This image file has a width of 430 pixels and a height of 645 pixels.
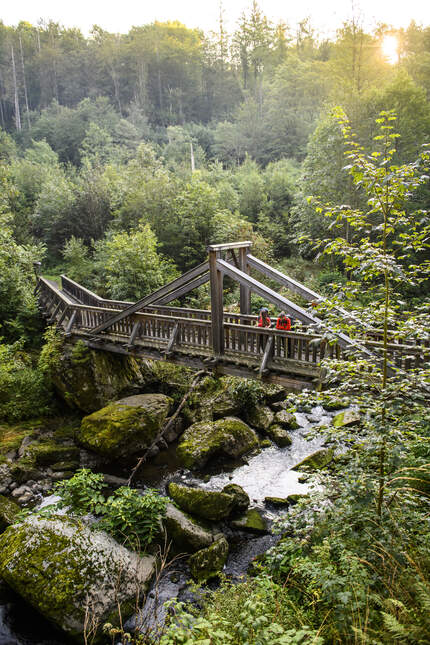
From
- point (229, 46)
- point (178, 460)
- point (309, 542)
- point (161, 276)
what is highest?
point (229, 46)

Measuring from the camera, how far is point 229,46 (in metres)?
55.7

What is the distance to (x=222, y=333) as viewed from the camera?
32.0ft

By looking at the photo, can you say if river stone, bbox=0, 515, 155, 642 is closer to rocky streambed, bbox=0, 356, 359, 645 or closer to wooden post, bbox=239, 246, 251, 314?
rocky streambed, bbox=0, 356, 359, 645

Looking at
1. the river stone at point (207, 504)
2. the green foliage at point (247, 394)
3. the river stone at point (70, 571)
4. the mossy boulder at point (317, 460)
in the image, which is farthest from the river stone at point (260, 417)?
the river stone at point (70, 571)

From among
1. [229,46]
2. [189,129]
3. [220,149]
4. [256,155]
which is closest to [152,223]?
[256,155]

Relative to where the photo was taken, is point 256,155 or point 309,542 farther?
point 256,155

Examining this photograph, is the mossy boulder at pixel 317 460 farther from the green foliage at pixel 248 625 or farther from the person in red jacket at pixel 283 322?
the green foliage at pixel 248 625

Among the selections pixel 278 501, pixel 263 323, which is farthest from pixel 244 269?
pixel 278 501

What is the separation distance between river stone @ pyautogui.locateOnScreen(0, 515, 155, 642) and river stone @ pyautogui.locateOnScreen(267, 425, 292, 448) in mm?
5742

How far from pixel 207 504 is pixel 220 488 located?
146 cm

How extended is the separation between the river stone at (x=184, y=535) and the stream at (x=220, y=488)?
12.4 inches

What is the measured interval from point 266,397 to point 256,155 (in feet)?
108

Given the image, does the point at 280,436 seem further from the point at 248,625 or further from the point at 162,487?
the point at 248,625

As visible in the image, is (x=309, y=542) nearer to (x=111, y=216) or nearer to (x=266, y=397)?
(x=266, y=397)
